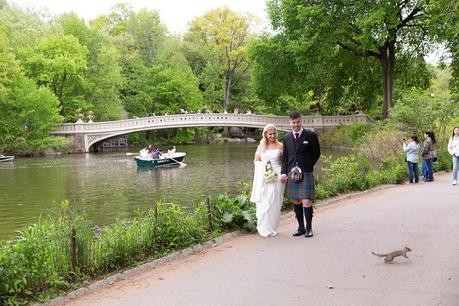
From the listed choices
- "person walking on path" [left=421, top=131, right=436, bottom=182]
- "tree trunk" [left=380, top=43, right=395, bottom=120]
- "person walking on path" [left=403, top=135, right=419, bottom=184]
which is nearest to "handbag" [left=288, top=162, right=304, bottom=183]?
"person walking on path" [left=403, top=135, right=419, bottom=184]

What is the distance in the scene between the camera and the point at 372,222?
8031 millimetres

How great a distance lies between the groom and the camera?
6734 millimetres

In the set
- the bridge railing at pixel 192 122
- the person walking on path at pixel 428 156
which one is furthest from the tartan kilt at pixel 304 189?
the bridge railing at pixel 192 122

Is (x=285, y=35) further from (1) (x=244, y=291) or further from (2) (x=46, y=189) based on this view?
(1) (x=244, y=291)

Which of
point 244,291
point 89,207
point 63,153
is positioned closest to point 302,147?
point 244,291

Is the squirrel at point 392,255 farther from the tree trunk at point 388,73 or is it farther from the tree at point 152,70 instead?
the tree at point 152,70

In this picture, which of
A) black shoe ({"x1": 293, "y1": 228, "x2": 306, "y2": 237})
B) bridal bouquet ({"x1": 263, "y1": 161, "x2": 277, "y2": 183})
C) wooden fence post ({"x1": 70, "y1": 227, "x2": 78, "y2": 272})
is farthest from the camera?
black shoe ({"x1": 293, "y1": 228, "x2": 306, "y2": 237})

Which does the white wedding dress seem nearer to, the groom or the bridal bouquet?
the bridal bouquet

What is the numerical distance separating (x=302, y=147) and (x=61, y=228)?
9.80 feet

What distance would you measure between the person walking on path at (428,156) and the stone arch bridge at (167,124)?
83.5 feet

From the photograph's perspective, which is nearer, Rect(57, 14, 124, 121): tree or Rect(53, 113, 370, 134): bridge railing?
Rect(53, 113, 370, 134): bridge railing

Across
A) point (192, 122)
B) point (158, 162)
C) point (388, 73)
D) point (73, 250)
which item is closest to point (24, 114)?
point (192, 122)

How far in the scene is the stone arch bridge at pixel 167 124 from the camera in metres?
40.8

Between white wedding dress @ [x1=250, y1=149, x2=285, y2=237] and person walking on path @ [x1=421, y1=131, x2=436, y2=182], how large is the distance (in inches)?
335
